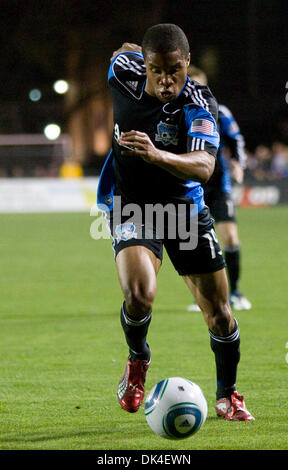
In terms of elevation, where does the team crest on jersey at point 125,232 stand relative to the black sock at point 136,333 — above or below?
above

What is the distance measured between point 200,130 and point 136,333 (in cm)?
125

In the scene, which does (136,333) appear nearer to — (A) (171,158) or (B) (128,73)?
(A) (171,158)

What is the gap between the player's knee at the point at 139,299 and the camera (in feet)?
15.6

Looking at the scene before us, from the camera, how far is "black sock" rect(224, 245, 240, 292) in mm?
8729

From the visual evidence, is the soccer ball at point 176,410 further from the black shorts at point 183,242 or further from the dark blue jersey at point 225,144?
the dark blue jersey at point 225,144

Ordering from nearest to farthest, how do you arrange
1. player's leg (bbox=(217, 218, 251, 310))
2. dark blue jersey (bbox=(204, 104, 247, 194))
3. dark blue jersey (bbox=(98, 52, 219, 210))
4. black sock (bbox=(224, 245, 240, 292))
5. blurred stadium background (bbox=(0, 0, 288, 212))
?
1. dark blue jersey (bbox=(98, 52, 219, 210))
2. dark blue jersey (bbox=(204, 104, 247, 194))
3. player's leg (bbox=(217, 218, 251, 310))
4. black sock (bbox=(224, 245, 240, 292))
5. blurred stadium background (bbox=(0, 0, 288, 212))

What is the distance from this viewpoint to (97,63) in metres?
39.9

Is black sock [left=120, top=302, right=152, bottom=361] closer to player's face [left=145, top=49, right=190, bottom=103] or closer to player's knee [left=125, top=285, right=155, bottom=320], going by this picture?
player's knee [left=125, top=285, right=155, bottom=320]

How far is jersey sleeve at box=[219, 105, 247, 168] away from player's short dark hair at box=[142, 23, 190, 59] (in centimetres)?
388

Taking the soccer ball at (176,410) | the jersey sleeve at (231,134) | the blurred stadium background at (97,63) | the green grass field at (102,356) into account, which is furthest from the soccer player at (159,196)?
the blurred stadium background at (97,63)

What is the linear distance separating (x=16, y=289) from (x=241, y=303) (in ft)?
9.99

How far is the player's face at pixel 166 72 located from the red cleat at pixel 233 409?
175 cm

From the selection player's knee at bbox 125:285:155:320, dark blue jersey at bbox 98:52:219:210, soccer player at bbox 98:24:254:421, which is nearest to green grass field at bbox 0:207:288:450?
soccer player at bbox 98:24:254:421
